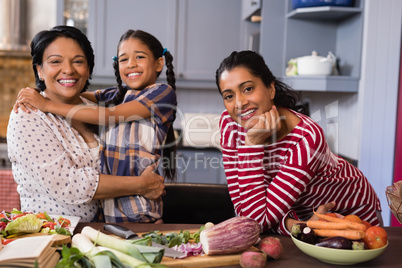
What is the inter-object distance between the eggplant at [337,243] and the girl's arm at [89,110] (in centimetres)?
89

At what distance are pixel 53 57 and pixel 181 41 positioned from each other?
246 cm

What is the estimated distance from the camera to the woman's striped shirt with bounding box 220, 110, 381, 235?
4.88 ft

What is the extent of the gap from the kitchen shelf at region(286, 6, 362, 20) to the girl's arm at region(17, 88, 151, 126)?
5.69ft

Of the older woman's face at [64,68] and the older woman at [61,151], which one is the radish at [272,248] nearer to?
the older woman at [61,151]

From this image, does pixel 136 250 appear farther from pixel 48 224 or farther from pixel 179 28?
pixel 179 28

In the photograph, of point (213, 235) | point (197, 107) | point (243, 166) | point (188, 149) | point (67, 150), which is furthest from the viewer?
point (197, 107)

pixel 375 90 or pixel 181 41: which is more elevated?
pixel 181 41

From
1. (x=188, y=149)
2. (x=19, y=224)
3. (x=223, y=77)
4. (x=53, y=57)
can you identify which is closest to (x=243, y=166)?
(x=223, y=77)

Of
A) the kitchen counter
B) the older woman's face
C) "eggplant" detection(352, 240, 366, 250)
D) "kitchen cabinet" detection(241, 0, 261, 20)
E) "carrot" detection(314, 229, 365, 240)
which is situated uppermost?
"kitchen cabinet" detection(241, 0, 261, 20)

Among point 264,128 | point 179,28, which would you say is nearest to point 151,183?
point 264,128

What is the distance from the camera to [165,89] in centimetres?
185

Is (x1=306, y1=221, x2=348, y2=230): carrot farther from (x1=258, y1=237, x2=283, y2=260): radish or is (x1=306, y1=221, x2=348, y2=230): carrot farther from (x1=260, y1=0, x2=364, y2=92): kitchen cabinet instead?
(x1=260, y1=0, x2=364, y2=92): kitchen cabinet

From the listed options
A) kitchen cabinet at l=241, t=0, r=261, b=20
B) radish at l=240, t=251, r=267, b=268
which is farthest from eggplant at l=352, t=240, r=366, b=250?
kitchen cabinet at l=241, t=0, r=261, b=20

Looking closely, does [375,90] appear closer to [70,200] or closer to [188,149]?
[188,149]
